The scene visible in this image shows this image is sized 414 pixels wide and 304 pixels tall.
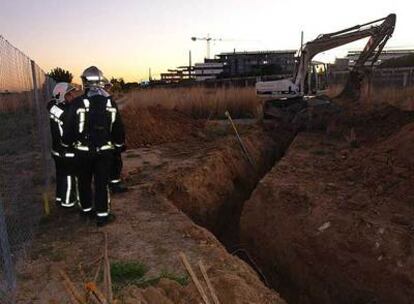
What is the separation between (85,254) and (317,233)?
3.66m

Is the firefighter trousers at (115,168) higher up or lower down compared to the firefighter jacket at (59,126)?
lower down

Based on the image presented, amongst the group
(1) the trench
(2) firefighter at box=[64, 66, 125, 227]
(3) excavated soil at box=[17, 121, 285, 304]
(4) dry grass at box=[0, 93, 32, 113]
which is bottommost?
(1) the trench

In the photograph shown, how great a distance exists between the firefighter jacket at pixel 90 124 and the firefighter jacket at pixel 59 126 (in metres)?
0.15

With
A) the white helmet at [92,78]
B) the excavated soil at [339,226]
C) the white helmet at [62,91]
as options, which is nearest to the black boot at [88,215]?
the white helmet at [62,91]

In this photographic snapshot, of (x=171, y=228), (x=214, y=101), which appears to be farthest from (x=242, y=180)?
(x=214, y=101)

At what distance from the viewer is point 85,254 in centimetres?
582

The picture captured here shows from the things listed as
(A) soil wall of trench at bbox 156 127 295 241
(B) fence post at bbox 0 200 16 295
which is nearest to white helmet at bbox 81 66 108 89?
(B) fence post at bbox 0 200 16 295

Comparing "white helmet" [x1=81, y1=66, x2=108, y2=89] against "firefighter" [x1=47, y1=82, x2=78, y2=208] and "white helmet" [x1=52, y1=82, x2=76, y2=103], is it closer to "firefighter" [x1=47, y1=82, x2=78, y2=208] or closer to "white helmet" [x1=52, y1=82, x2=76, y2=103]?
"firefighter" [x1=47, y1=82, x2=78, y2=208]

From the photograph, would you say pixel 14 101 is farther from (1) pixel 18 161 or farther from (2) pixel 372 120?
(2) pixel 372 120

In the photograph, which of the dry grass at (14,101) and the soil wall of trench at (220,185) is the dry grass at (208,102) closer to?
the soil wall of trench at (220,185)

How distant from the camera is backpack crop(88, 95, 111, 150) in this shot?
6668 mm

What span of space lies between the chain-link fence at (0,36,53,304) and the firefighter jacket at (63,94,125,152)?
0.72m

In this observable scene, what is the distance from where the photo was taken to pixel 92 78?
6.76 m

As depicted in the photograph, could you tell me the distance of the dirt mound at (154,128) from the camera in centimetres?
1549
